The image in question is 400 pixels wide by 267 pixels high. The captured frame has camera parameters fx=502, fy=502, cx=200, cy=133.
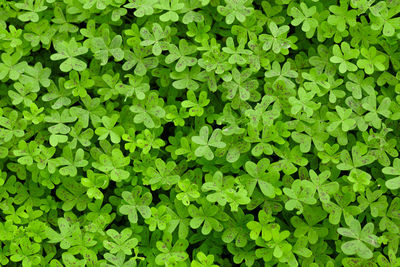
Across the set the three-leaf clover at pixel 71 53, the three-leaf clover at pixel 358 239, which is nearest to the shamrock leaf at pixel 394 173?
the three-leaf clover at pixel 358 239

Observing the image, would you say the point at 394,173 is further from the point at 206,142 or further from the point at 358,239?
the point at 206,142

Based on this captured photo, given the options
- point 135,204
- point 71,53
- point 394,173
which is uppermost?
point 71,53

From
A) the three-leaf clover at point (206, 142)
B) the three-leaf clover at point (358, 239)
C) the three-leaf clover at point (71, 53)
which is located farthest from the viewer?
the three-leaf clover at point (71, 53)

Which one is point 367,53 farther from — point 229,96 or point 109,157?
point 109,157

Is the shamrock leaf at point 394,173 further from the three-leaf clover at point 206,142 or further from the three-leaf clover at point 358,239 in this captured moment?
the three-leaf clover at point 206,142

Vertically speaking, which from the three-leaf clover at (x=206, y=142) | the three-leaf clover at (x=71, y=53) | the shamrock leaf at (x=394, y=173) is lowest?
the shamrock leaf at (x=394, y=173)

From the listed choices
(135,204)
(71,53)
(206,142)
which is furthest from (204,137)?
(71,53)

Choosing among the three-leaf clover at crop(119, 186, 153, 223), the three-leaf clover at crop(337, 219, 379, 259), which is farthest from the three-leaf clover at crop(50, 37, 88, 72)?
the three-leaf clover at crop(337, 219, 379, 259)

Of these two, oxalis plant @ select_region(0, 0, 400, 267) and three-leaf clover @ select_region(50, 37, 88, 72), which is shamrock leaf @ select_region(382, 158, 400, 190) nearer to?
oxalis plant @ select_region(0, 0, 400, 267)
